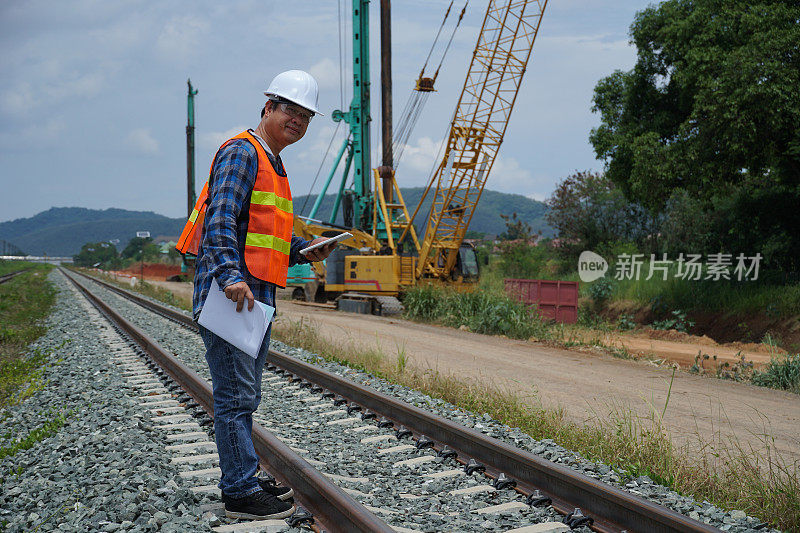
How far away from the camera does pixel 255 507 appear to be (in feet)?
11.6

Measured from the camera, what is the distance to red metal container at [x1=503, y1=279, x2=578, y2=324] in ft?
65.8

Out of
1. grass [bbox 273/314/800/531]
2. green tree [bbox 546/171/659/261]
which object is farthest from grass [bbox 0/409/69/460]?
green tree [bbox 546/171/659/261]

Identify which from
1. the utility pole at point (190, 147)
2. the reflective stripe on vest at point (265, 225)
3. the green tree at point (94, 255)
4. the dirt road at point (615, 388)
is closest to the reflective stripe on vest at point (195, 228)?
the reflective stripe on vest at point (265, 225)

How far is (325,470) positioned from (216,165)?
91.8 inches

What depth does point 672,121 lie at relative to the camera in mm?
23938

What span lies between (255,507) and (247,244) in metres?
1.41

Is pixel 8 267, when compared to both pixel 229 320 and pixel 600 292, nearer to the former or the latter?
pixel 600 292

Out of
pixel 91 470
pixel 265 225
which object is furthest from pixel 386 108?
pixel 265 225

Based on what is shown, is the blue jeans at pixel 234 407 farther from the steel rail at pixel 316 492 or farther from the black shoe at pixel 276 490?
the steel rail at pixel 316 492

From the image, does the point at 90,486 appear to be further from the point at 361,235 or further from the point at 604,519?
the point at 361,235

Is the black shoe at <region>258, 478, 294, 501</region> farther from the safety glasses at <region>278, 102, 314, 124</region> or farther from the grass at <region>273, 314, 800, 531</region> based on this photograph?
the grass at <region>273, 314, 800, 531</region>

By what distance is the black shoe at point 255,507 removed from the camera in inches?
139

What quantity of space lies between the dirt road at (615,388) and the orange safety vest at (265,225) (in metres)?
3.75

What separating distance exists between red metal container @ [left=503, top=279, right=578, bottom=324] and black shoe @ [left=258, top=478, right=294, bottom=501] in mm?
16585
